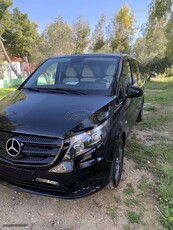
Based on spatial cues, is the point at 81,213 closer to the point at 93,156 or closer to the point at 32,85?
the point at 93,156

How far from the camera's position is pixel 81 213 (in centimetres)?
221

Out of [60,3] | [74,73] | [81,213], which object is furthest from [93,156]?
[60,3]

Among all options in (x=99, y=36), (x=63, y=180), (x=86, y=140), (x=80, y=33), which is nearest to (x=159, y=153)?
(x=86, y=140)

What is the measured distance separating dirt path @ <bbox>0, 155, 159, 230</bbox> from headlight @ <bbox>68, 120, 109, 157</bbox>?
29.4 inches

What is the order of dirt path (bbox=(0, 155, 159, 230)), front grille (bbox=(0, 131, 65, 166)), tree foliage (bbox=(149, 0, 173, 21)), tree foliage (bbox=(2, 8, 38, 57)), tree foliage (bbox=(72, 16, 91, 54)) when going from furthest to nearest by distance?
tree foliage (bbox=(72, 16, 91, 54))
tree foliage (bbox=(2, 8, 38, 57))
tree foliage (bbox=(149, 0, 173, 21))
dirt path (bbox=(0, 155, 159, 230))
front grille (bbox=(0, 131, 65, 166))

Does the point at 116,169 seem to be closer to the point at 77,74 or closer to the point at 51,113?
the point at 51,113

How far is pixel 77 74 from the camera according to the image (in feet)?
10.7

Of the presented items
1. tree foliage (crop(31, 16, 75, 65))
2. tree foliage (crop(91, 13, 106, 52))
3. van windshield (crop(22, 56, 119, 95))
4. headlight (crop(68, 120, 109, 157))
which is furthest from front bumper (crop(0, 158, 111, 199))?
tree foliage (crop(91, 13, 106, 52))

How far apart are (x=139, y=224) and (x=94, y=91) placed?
1.64m

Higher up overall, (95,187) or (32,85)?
(32,85)

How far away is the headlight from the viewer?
190 cm

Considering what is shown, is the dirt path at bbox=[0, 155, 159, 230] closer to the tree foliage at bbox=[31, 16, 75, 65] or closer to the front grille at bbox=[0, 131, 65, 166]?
the front grille at bbox=[0, 131, 65, 166]

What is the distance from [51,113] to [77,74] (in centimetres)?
122

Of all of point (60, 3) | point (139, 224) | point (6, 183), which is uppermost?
point (60, 3)
